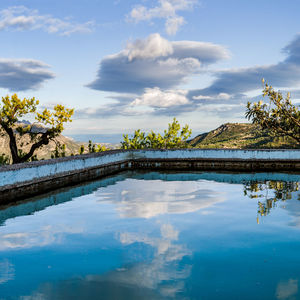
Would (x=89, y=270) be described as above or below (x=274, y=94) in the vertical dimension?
below

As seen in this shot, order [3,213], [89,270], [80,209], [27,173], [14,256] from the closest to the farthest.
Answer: [89,270] → [14,256] → [3,213] → [80,209] → [27,173]

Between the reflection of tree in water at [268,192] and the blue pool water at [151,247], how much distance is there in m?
0.08

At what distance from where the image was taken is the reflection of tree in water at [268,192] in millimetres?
13340

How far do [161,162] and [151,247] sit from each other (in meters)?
18.0

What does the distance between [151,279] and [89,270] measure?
56.8 inches

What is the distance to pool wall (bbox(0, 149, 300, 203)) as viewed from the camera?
59.4 ft

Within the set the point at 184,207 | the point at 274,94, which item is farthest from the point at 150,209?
the point at 274,94

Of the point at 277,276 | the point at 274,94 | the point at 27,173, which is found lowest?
the point at 277,276

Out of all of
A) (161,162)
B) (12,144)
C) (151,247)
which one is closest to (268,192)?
(151,247)

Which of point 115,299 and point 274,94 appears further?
point 274,94

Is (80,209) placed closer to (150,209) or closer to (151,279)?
(150,209)

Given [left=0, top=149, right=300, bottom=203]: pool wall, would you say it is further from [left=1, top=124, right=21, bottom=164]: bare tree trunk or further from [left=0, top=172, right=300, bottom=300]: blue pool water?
[left=1, top=124, right=21, bottom=164]: bare tree trunk

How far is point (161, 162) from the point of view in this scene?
2641cm

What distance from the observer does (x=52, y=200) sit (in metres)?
14.4
